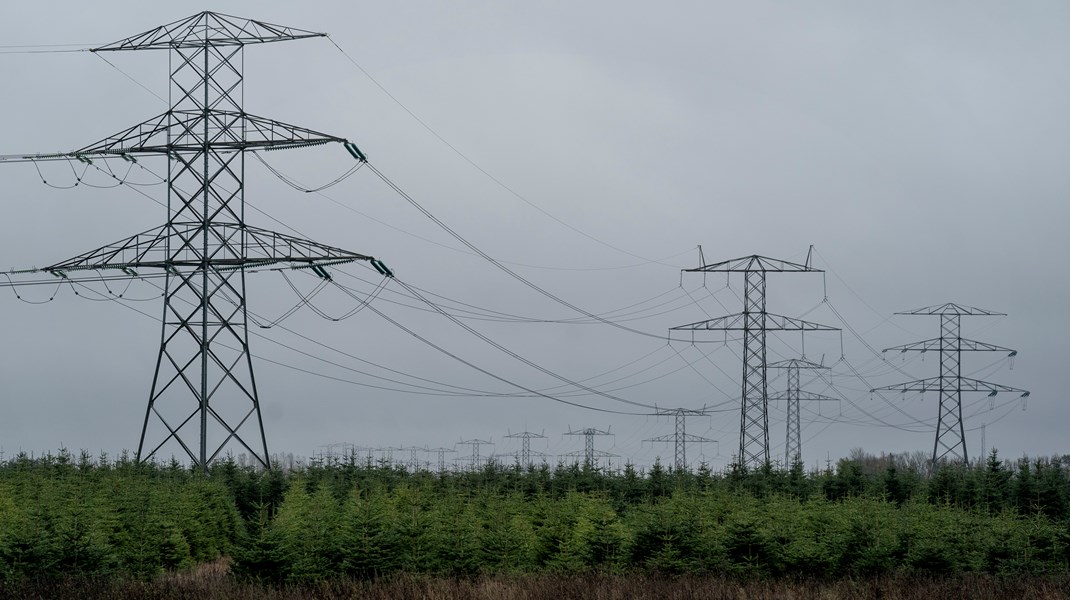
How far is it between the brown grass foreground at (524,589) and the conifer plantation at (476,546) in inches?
2.6

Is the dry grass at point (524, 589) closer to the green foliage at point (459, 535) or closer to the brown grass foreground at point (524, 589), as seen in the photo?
the brown grass foreground at point (524, 589)

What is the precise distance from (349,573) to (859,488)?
83.1 ft

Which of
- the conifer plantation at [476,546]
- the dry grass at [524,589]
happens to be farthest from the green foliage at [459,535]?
the dry grass at [524,589]

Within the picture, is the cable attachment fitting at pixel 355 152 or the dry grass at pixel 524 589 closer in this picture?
the dry grass at pixel 524 589

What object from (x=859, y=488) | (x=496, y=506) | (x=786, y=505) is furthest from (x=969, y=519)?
(x=859, y=488)

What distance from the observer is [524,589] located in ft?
61.0

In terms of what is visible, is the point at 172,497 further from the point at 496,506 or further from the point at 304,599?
the point at 304,599

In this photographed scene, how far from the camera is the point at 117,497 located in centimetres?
2595

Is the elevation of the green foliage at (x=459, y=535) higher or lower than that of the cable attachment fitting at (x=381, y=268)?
lower

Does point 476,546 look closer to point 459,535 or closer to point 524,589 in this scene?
point 459,535

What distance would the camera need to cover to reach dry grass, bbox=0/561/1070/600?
17.9m

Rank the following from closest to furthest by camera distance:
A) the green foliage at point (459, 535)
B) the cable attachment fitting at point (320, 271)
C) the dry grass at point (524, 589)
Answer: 1. the dry grass at point (524, 589)
2. the green foliage at point (459, 535)
3. the cable attachment fitting at point (320, 271)

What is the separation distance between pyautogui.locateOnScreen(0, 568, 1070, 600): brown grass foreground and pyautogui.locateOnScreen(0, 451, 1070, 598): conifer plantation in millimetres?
65

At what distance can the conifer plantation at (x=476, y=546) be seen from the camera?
63.8 ft
